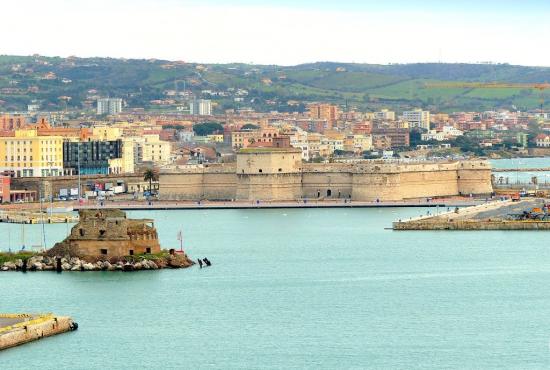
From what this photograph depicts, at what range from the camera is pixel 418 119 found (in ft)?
599

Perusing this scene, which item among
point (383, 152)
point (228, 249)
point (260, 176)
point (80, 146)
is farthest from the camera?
point (383, 152)

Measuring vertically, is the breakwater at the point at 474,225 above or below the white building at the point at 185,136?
below

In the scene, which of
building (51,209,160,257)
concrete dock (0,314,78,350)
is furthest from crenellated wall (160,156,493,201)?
concrete dock (0,314,78,350)

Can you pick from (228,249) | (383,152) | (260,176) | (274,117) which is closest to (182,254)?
(228,249)

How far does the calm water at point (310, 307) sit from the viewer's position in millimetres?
34594

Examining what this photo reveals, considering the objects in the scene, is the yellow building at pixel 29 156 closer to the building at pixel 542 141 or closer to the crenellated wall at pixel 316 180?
the crenellated wall at pixel 316 180

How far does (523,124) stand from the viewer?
193 meters

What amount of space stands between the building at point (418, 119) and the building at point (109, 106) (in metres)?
27.7

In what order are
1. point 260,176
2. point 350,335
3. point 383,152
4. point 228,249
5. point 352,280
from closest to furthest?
point 350,335
point 352,280
point 228,249
point 260,176
point 383,152

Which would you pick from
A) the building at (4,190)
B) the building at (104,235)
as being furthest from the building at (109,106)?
the building at (104,235)

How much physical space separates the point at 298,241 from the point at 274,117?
399ft

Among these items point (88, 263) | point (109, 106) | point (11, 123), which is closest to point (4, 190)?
point (88, 263)

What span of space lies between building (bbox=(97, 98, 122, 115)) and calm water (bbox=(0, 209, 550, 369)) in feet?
422

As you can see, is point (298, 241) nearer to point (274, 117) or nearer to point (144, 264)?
point (144, 264)
